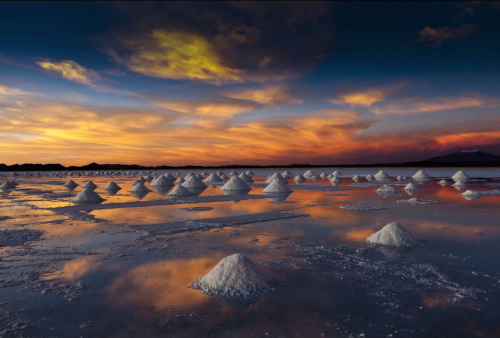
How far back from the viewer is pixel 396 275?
14.5ft

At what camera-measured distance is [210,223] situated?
27.8 ft

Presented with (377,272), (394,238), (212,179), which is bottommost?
(377,272)

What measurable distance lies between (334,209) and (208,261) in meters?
7.02

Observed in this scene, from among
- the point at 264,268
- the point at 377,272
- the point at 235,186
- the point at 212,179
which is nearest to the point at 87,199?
the point at 235,186

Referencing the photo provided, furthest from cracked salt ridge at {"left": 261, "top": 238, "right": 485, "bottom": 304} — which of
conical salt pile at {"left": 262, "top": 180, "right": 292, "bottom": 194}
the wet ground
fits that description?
conical salt pile at {"left": 262, "top": 180, "right": 292, "bottom": 194}

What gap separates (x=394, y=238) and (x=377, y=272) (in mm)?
1853

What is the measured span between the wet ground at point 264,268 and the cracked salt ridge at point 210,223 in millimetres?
54

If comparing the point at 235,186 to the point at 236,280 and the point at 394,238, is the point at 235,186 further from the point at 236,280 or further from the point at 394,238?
the point at 236,280

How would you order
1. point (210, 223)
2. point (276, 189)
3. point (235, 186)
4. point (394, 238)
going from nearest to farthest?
point (394, 238) < point (210, 223) < point (276, 189) < point (235, 186)

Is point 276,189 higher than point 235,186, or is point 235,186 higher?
point 235,186

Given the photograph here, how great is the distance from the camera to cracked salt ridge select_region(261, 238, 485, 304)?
152 inches

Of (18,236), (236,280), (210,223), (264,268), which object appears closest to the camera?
(236,280)

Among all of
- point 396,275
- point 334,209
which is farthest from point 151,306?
point 334,209

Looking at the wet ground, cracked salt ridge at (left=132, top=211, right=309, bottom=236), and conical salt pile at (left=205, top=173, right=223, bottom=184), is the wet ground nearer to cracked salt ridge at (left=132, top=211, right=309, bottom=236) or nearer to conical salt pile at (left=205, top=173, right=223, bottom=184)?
cracked salt ridge at (left=132, top=211, right=309, bottom=236)
